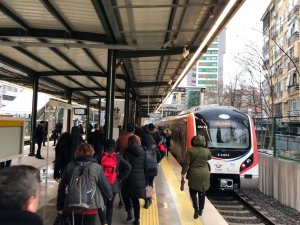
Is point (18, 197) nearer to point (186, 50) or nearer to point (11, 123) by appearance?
point (11, 123)

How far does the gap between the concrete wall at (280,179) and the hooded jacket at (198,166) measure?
14.3 ft

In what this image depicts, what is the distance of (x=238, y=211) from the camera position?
11336 mm

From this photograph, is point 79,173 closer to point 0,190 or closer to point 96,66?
point 0,190

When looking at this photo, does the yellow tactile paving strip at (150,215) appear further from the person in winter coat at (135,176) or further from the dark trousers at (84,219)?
the dark trousers at (84,219)

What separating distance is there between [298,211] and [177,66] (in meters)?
7.70

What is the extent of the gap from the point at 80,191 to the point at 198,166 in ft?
11.4

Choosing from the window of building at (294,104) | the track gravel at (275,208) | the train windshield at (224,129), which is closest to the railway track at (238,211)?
the track gravel at (275,208)

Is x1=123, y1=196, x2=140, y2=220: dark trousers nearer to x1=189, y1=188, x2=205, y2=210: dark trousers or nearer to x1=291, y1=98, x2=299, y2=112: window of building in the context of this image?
x1=189, y1=188, x2=205, y2=210: dark trousers

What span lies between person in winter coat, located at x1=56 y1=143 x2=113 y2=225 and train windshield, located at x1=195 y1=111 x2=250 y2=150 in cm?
836

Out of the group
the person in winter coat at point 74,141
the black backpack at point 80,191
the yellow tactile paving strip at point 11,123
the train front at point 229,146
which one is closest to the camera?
the black backpack at point 80,191

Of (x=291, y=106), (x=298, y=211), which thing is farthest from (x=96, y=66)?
(x=291, y=106)

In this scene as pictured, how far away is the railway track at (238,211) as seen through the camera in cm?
1009

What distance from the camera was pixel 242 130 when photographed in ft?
43.1

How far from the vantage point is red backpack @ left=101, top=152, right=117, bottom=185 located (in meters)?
6.01
